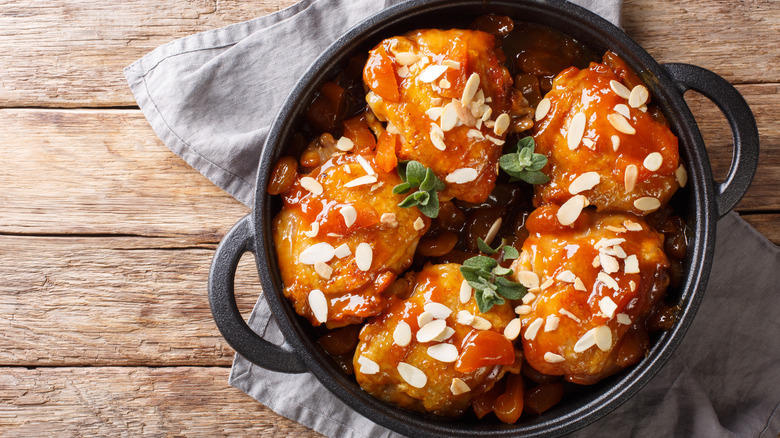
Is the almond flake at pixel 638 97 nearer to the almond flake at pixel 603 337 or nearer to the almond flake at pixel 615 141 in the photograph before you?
the almond flake at pixel 615 141

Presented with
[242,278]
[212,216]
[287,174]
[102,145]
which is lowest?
[242,278]

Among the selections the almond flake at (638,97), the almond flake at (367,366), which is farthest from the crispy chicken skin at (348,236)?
the almond flake at (638,97)

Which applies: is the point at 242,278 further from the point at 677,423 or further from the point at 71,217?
the point at 677,423

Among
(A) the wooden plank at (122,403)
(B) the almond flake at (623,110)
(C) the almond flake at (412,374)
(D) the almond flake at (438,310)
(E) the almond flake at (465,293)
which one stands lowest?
(A) the wooden plank at (122,403)

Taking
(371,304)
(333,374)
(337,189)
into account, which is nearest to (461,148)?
(337,189)

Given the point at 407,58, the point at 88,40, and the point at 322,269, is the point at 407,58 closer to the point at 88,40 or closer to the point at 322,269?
the point at 322,269

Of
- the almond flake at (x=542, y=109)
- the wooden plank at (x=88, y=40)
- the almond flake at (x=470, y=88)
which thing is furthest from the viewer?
the wooden plank at (x=88, y=40)

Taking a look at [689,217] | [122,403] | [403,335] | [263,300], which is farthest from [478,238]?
[122,403]
